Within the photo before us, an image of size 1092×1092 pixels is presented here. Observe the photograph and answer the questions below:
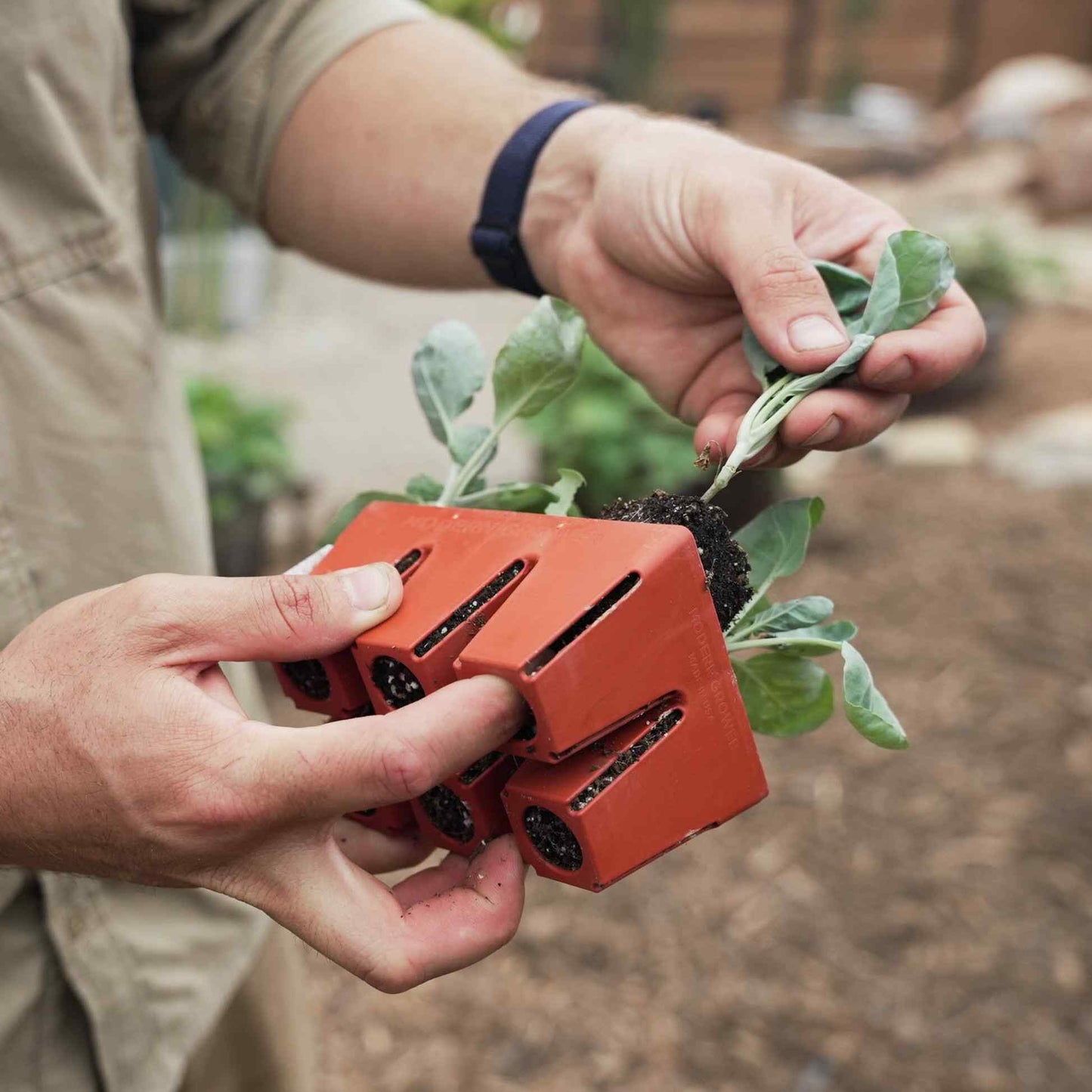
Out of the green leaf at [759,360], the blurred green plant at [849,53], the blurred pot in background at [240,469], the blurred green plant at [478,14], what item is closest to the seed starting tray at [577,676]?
the green leaf at [759,360]

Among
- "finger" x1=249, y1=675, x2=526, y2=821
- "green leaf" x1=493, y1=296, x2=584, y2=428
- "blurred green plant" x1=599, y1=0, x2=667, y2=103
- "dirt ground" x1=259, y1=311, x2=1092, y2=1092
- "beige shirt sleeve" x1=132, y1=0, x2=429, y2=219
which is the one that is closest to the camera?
"finger" x1=249, y1=675, x2=526, y2=821

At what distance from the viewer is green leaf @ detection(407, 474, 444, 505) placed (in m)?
1.32

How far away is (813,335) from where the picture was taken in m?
1.11

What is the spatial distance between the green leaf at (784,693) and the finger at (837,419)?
0.73 ft

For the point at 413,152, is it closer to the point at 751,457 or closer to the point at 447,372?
the point at 447,372

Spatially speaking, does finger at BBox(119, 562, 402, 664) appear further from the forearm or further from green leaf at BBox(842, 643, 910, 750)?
the forearm

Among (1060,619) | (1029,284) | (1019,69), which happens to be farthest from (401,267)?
(1019,69)

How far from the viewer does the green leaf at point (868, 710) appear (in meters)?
1.01

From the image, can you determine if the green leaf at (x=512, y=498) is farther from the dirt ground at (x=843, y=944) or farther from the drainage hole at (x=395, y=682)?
the dirt ground at (x=843, y=944)

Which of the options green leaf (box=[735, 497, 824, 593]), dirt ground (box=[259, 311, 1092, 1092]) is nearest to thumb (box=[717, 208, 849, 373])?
green leaf (box=[735, 497, 824, 593])

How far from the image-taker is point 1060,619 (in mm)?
4078

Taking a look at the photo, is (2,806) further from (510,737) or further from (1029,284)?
(1029,284)

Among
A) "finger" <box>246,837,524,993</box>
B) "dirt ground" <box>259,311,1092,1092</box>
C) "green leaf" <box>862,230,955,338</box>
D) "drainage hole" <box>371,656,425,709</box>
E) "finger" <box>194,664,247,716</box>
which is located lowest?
"dirt ground" <box>259,311,1092,1092</box>

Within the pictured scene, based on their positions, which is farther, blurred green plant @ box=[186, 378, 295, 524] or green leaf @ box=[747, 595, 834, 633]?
blurred green plant @ box=[186, 378, 295, 524]
